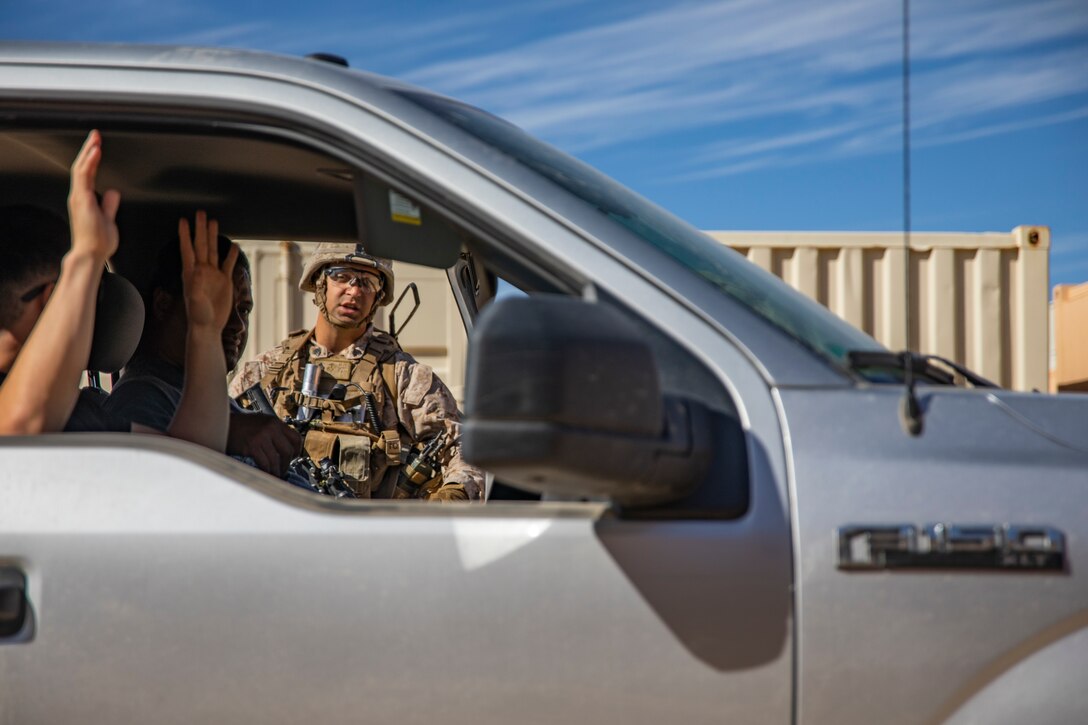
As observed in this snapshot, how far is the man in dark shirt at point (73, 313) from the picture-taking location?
66.2 inches

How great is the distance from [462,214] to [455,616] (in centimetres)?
54

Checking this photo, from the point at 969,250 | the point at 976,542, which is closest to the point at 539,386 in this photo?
the point at 976,542

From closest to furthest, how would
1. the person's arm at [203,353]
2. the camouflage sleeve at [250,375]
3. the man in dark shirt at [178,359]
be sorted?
the person's arm at [203,353] < the man in dark shirt at [178,359] < the camouflage sleeve at [250,375]

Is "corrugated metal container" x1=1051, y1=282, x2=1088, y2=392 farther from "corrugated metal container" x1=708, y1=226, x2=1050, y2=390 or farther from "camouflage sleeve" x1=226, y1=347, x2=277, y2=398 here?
"camouflage sleeve" x1=226, y1=347, x2=277, y2=398

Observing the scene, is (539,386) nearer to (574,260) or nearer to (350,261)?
(574,260)

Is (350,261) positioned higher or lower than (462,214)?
higher

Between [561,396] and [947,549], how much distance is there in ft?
1.72

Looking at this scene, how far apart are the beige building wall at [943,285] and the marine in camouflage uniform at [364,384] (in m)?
3.36

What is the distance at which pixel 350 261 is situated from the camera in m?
4.89

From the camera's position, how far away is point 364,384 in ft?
16.0

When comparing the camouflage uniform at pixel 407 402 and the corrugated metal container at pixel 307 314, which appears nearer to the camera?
the camouflage uniform at pixel 407 402

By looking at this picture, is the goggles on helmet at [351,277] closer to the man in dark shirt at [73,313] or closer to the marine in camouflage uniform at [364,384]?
the marine in camouflage uniform at [364,384]

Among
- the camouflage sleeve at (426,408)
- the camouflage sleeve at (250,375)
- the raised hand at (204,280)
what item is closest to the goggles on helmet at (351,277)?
the camouflage sleeve at (426,408)

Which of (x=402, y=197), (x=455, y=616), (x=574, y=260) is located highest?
(x=402, y=197)
